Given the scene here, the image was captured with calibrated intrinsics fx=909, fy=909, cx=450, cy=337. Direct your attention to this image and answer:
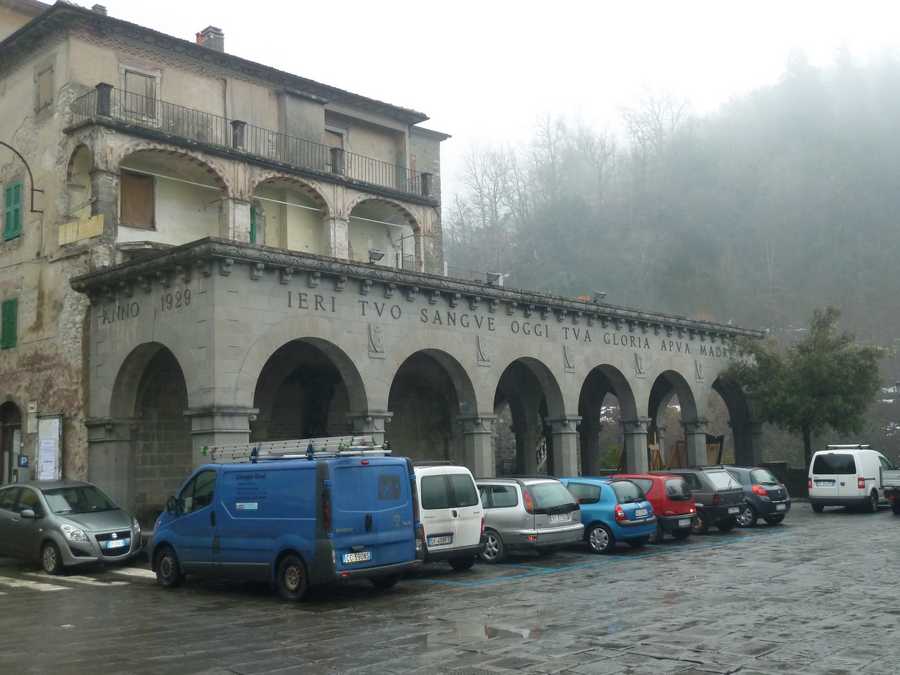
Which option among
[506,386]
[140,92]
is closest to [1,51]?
[140,92]

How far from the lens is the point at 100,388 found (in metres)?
21.0

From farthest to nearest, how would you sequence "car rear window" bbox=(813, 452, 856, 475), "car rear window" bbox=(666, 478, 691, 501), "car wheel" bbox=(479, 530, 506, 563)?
"car rear window" bbox=(813, 452, 856, 475) → "car rear window" bbox=(666, 478, 691, 501) → "car wheel" bbox=(479, 530, 506, 563)

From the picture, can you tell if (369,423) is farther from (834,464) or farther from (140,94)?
(834,464)

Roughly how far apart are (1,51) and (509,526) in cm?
1929

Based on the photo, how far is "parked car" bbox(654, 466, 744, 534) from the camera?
19844mm

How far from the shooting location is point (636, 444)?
2872cm

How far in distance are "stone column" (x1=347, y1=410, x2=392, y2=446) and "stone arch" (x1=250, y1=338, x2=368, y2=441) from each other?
9.54ft

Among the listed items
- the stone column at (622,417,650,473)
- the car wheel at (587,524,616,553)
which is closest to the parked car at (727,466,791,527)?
the car wheel at (587,524,616,553)

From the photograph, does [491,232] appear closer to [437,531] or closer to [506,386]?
[506,386]

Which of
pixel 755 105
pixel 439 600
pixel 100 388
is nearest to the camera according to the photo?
pixel 439 600

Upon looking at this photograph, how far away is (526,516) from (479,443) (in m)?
7.96

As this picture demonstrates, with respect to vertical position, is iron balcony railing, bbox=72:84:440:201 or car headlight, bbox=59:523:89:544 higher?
iron balcony railing, bbox=72:84:440:201

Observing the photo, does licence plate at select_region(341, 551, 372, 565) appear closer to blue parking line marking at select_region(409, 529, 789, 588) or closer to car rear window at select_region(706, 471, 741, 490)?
blue parking line marking at select_region(409, 529, 789, 588)

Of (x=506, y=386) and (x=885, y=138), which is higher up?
(x=885, y=138)
